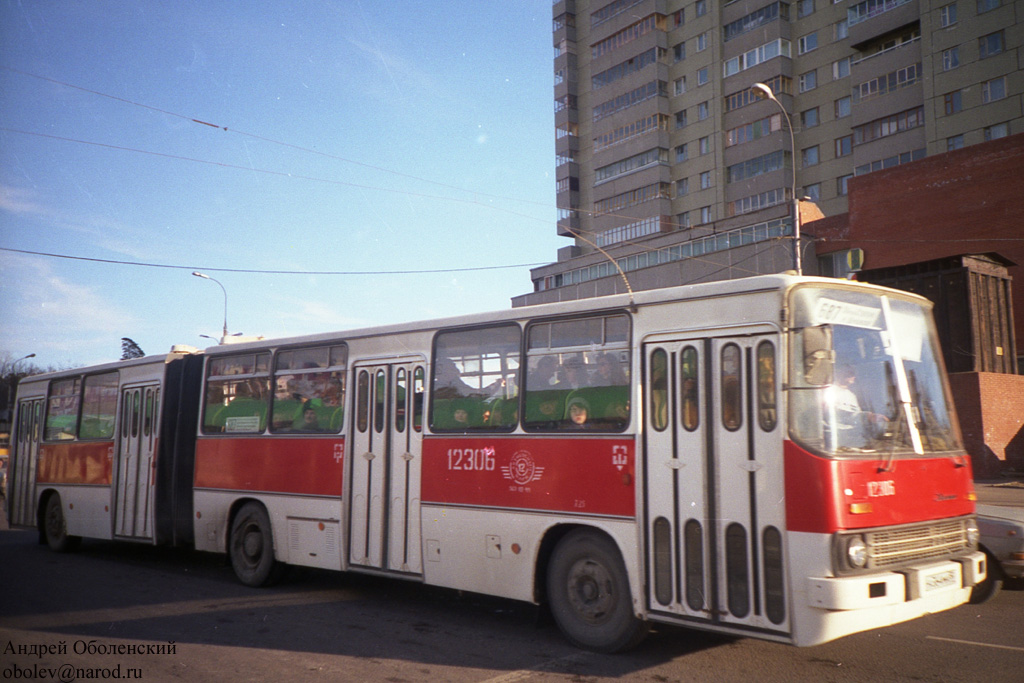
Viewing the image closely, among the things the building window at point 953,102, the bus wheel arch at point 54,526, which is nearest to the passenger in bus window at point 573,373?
the bus wheel arch at point 54,526

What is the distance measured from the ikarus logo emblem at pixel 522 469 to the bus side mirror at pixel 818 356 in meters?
2.59

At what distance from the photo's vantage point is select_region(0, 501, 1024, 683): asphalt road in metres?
6.37

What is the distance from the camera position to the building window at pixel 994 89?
41.9 meters

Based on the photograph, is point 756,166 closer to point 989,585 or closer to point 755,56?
point 755,56

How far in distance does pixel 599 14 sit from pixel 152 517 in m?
63.0

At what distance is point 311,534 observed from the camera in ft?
32.2

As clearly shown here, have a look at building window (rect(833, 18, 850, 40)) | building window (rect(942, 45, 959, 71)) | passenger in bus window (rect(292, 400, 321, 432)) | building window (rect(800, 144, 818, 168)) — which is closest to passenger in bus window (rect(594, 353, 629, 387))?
passenger in bus window (rect(292, 400, 321, 432))

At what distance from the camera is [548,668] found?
6.49 meters

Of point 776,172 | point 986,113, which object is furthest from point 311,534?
point 776,172

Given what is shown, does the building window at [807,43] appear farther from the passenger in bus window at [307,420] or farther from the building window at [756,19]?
the passenger in bus window at [307,420]

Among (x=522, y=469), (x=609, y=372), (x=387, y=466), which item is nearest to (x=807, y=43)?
(x=387, y=466)

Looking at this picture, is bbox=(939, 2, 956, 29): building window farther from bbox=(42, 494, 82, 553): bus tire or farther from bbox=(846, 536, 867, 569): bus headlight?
bbox=(42, 494, 82, 553): bus tire

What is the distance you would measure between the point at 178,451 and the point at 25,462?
18.0 ft

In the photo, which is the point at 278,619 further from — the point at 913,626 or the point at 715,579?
the point at 913,626
